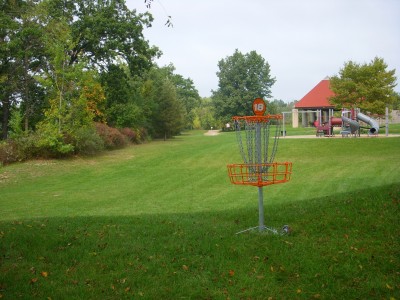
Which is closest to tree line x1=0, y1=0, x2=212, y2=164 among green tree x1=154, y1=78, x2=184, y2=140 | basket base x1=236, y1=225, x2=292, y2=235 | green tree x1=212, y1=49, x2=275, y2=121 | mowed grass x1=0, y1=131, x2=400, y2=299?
green tree x1=154, y1=78, x2=184, y2=140

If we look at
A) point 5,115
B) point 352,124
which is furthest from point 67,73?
point 352,124

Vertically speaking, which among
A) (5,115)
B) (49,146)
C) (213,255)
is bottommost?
(213,255)

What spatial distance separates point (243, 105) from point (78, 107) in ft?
145

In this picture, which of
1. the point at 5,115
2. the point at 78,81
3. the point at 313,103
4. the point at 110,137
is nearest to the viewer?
the point at 78,81

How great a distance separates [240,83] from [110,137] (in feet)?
134

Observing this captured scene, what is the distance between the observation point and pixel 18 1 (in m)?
22.2

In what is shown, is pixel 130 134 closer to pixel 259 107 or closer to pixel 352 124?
pixel 352 124

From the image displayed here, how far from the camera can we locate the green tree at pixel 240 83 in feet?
211

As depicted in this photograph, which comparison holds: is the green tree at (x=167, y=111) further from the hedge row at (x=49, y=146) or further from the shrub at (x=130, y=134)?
the hedge row at (x=49, y=146)

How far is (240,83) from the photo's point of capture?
65.8 m

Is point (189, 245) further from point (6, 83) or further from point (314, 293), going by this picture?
point (6, 83)

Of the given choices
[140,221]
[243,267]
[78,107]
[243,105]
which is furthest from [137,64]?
[243,105]

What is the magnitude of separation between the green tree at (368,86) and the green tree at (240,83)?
3295 cm

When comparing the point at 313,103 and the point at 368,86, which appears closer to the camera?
the point at 368,86
